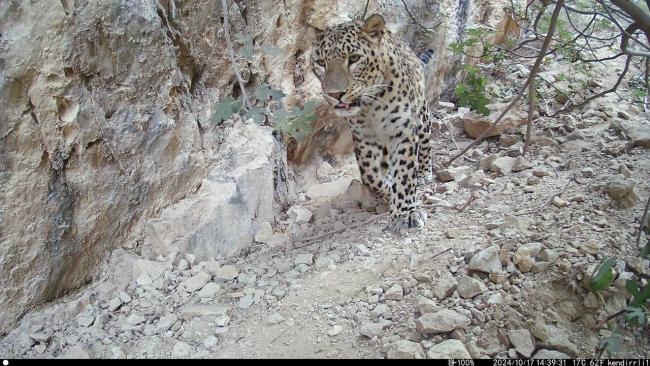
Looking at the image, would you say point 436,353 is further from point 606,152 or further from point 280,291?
point 606,152

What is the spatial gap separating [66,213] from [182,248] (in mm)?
940

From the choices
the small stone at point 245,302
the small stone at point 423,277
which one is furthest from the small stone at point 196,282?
the small stone at point 423,277

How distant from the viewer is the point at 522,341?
10.8 feet

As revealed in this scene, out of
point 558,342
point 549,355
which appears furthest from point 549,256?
point 549,355

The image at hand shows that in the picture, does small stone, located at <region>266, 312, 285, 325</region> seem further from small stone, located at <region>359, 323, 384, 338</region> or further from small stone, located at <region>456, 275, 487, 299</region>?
small stone, located at <region>456, 275, 487, 299</region>

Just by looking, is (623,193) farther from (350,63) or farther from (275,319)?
(275,319)

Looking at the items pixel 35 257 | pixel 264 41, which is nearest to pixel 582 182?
pixel 264 41

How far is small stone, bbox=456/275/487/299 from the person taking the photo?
12.2 feet

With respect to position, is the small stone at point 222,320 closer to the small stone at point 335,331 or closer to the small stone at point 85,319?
the small stone at point 335,331

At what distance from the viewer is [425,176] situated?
6.29m

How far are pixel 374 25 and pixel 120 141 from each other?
241 centimetres

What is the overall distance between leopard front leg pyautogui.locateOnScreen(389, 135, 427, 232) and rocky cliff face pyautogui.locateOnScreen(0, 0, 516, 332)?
1.13 meters

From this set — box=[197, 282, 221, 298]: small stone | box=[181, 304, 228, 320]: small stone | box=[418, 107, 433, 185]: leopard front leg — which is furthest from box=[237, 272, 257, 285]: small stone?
box=[418, 107, 433, 185]: leopard front leg

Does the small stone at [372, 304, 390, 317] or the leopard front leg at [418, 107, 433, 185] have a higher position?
the leopard front leg at [418, 107, 433, 185]
